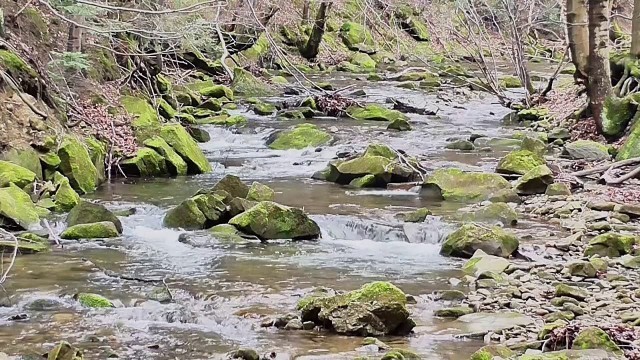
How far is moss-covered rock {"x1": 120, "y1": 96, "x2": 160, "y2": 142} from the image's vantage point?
14.9 meters

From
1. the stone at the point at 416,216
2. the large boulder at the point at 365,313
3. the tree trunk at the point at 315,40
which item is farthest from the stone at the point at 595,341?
the tree trunk at the point at 315,40

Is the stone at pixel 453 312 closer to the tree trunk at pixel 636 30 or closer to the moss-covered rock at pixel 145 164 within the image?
the moss-covered rock at pixel 145 164

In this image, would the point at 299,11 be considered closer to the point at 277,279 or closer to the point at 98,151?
the point at 98,151

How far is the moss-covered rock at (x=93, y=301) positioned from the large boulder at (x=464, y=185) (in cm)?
636

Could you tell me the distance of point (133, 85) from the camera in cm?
1795

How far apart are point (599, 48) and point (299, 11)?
21322mm

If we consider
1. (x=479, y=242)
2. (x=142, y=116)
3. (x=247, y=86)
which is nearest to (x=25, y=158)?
(x=142, y=116)

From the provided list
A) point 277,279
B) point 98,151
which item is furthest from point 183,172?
point 277,279

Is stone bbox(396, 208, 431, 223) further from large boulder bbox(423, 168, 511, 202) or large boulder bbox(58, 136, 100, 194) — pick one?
large boulder bbox(58, 136, 100, 194)

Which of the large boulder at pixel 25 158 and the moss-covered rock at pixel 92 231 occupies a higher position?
the large boulder at pixel 25 158

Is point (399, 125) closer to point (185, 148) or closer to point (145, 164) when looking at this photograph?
point (185, 148)

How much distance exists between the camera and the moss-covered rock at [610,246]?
8984mm

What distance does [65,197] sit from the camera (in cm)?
1152

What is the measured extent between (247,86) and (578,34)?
1098 centimetres
